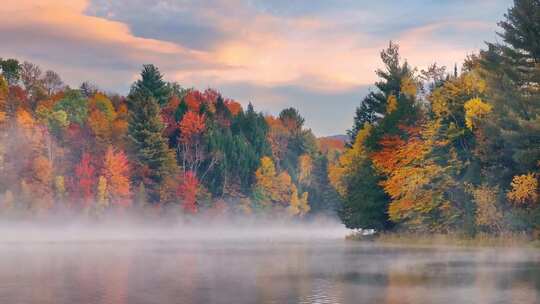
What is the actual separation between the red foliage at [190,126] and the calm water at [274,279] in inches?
3646

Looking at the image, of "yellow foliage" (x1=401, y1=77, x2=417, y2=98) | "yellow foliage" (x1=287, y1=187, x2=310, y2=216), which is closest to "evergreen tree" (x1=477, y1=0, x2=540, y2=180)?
"yellow foliage" (x1=401, y1=77, x2=417, y2=98)

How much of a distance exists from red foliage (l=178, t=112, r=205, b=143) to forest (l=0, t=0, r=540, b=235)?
414 millimetres

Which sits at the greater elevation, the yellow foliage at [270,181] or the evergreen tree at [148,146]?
the evergreen tree at [148,146]

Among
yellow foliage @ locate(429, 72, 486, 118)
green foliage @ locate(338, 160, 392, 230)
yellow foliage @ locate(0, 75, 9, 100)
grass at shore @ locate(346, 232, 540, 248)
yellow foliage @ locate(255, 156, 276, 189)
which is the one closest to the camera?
grass at shore @ locate(346, 232, 540, 248)

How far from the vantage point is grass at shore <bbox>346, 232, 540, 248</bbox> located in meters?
62.4

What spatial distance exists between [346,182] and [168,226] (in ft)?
147

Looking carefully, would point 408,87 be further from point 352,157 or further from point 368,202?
point 368,202

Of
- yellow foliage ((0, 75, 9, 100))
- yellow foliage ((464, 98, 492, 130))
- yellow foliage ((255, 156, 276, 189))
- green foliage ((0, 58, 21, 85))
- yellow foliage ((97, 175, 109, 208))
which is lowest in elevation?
yellow foliage ((97, 175, 109, 208))

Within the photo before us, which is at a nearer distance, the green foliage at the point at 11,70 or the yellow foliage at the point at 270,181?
the green foliage at the point at 11,70

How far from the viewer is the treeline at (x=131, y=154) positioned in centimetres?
12438

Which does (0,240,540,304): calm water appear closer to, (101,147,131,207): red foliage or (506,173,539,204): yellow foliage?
(506,173,539,204): yellow foliage

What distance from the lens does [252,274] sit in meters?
37.7

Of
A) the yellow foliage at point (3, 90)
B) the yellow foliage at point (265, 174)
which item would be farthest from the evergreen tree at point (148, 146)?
the yellow foliage at point (265, 174)

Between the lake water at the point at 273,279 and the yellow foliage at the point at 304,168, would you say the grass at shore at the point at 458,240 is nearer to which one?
the lake water at the point at 273,279
